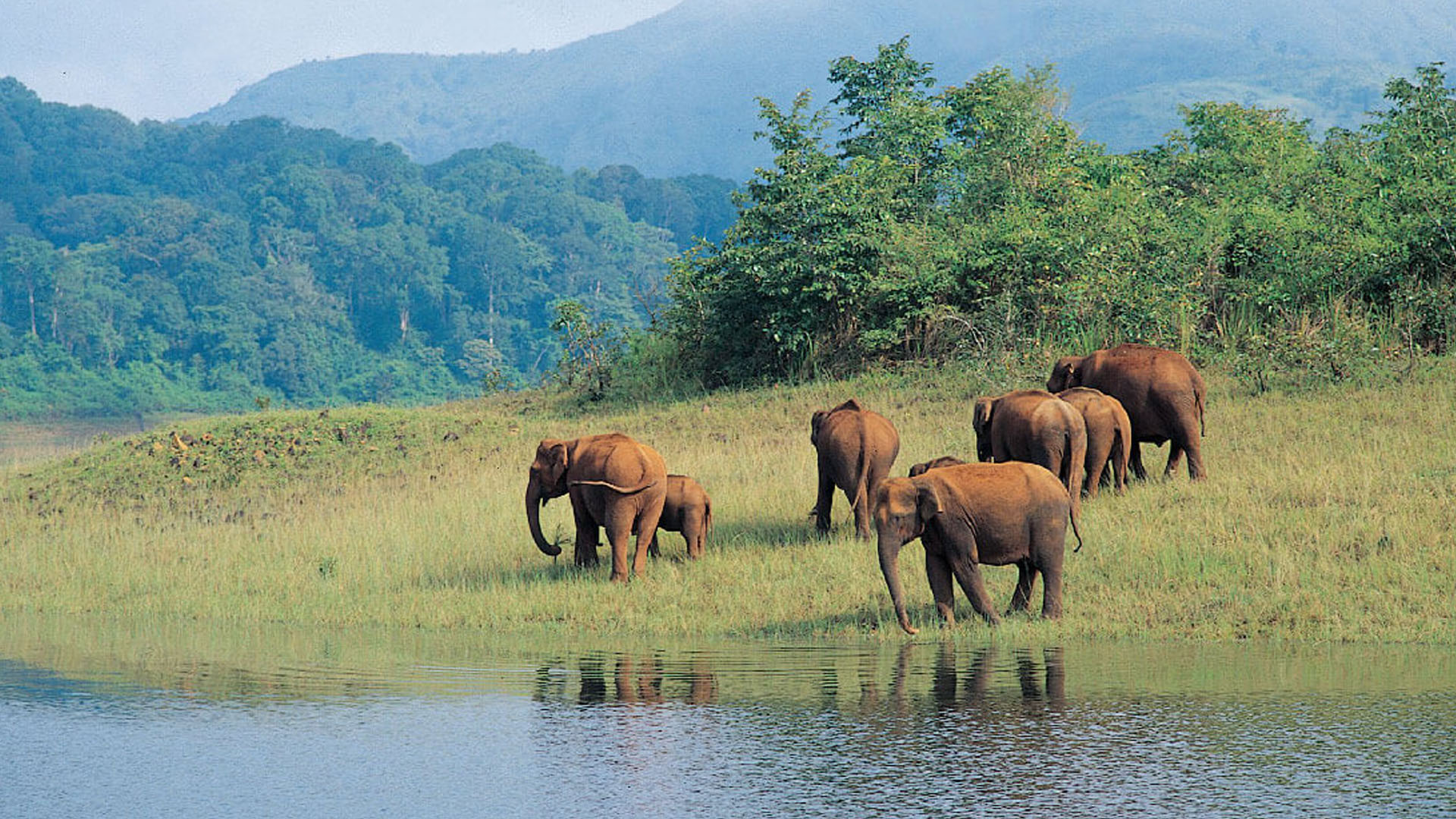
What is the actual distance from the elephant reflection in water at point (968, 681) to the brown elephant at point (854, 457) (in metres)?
4.14

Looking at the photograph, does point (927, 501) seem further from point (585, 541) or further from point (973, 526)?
point (585, 541)

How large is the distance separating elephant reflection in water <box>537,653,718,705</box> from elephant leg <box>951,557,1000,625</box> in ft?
6.24

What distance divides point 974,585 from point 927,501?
0.75m

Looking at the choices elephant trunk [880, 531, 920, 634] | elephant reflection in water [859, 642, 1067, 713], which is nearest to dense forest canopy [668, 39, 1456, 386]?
elephant trunk [880, 531, 920, 634]

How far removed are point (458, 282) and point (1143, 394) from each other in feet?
250

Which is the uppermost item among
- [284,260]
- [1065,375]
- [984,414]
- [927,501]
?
[284,260]

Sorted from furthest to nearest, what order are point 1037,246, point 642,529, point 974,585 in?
point 1037,246
point 642,529
point 974,585

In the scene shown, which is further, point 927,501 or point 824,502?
point 824,502

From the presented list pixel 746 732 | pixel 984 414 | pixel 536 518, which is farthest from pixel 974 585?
pixel 536 518

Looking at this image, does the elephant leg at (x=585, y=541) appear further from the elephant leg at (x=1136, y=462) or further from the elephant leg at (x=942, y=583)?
the elephant leg at (x=1136, y=462)

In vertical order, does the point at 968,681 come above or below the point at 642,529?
below

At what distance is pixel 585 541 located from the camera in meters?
15.1

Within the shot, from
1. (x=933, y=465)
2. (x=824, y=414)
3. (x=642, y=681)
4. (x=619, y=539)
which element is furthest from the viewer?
(x=824, y=414)

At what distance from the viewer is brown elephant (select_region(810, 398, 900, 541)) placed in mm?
15219
